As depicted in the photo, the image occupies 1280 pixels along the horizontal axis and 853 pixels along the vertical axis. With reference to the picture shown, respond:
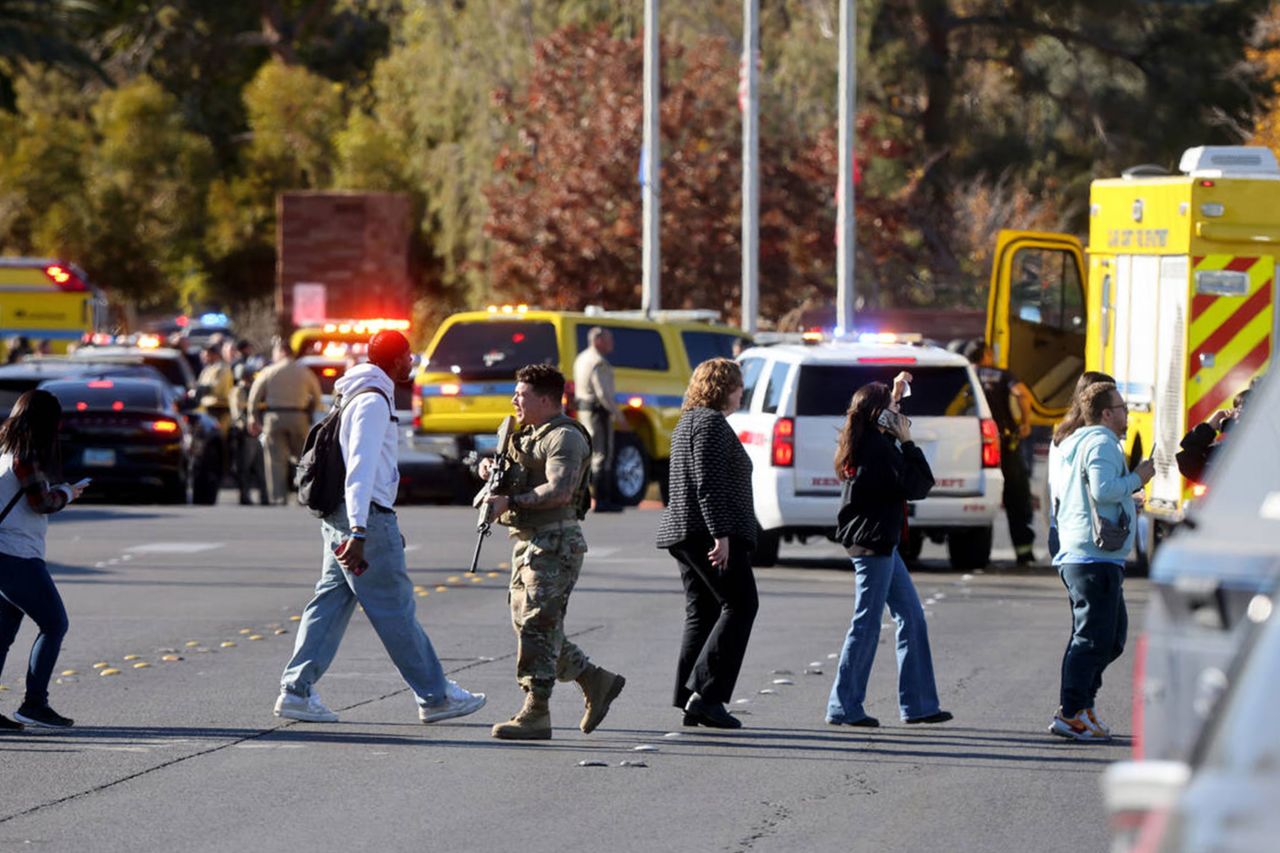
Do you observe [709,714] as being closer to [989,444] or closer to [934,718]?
[934,718]

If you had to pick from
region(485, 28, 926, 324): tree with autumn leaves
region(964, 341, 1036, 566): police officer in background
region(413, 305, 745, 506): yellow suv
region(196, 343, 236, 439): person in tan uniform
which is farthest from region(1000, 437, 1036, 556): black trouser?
region(485, 28, 926, 324): tree with autumn leaves

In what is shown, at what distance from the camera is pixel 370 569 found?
34.2 feet

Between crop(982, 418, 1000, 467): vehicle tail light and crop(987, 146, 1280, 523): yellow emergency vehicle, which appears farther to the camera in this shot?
crop(982, 418, 1000, 467): vehicle tail light

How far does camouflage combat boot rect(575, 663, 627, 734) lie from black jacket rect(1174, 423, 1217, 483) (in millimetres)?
3846

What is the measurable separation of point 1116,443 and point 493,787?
3078mm

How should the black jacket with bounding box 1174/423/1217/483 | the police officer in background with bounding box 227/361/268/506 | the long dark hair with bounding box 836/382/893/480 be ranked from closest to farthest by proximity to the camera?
the long dark hair with bounding box 836/382/893/480 < the black jacket with bounding box 1174/423/1217/483 < the police officer in background with bounding box 227/361/268/506

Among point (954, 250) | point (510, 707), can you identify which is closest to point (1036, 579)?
point (510, 707)

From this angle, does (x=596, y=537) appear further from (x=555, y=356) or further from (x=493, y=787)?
(x=493, y=787)

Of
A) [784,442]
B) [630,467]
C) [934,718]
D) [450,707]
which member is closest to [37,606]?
[450,707]

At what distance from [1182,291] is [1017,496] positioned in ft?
9.73

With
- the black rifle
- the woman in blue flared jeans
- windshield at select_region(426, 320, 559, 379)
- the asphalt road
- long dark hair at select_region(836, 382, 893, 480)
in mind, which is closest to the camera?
the asphalt road

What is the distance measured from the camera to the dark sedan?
25859 millimetres

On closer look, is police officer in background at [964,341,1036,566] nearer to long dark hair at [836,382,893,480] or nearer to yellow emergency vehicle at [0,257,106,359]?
long dark hair at [836,382,893,480]

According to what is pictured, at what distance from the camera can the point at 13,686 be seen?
11.9m
